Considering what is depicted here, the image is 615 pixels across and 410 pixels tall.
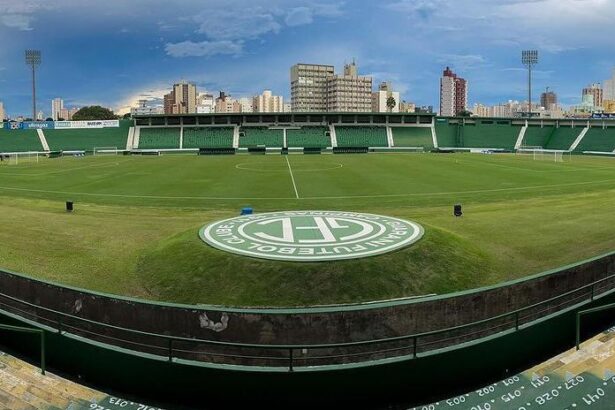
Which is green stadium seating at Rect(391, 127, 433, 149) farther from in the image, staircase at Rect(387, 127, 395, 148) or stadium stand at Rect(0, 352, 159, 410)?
stadium stand at Rect(0, 352, 159, 410)

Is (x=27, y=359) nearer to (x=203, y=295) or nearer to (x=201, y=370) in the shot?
(x=201, y=370)

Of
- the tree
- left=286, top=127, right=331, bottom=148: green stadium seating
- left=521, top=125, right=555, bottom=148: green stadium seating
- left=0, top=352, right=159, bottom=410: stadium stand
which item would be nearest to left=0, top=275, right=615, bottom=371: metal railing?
left=0, top=352, right=159, bottom=410: stadium stand

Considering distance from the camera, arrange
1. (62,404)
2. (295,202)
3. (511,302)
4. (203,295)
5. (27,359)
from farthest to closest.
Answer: (295,202)
(203,295)
(511,302)
(27,359)
(62,404)

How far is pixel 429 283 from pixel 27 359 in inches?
421

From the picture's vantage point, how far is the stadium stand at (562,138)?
108250 mm

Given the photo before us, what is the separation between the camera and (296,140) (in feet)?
371

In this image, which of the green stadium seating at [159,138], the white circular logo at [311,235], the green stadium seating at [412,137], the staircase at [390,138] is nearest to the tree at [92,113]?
the green stadium seating at [159,138]

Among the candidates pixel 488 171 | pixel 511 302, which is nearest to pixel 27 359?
pixel 511 302

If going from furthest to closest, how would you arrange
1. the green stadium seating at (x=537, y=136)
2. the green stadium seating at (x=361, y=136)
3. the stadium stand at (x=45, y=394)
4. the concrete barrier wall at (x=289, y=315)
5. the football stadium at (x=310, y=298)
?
the green stadium seating at (x=537, y=136) < the green stadium seating at (x=361, y=136) < the concrete barrier wall at (x=289, y=315) < the football stadium at (x=310, y=298) < the stadium stand at (x=45, y=394)

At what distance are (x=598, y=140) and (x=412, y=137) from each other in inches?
1446

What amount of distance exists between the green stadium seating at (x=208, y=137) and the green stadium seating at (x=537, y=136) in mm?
63570

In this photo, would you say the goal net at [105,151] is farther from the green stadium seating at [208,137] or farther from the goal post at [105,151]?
the green stadium seating at [208,137]

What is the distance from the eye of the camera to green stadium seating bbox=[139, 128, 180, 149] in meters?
109

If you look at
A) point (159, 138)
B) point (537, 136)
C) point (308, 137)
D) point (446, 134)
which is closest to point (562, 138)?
point (537, 136)
